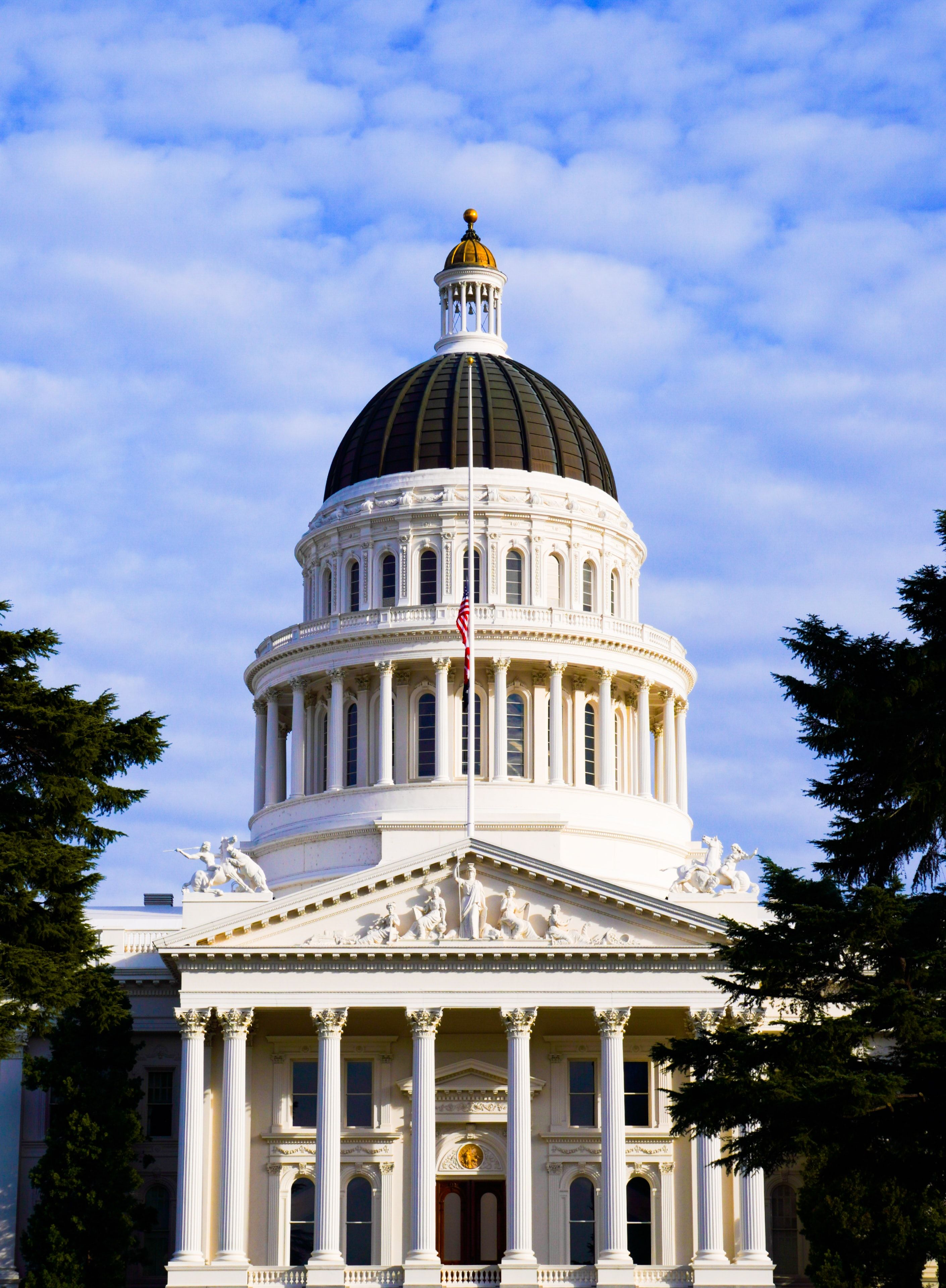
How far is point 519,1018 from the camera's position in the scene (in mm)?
63094

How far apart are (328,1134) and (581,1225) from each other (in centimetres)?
832

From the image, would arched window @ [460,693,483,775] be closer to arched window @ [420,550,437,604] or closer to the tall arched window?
arched window @ [420,550,437,604]

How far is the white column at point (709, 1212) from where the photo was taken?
61938 millimetres

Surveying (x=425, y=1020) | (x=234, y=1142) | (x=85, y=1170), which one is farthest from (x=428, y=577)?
(x=85, y=1170)

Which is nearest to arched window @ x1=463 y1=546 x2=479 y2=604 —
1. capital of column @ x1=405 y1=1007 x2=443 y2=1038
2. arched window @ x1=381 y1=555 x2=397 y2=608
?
arched window @ x1=381 y1=555 x2=397 y2=608

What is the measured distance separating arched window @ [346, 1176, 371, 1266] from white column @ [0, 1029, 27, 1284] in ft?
32.3

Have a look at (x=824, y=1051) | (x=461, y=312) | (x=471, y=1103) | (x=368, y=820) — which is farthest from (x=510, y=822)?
(x=824, y=1051)

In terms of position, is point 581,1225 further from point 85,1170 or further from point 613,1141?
point 85,1170

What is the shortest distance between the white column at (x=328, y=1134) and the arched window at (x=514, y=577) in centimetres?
2322

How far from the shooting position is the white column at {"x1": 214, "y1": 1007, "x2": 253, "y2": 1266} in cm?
6169

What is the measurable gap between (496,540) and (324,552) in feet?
24.2

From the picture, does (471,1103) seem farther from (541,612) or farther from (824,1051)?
(824,1051)

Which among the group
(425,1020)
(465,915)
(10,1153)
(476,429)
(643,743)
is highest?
(476,429)

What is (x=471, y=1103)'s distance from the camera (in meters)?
66.2
